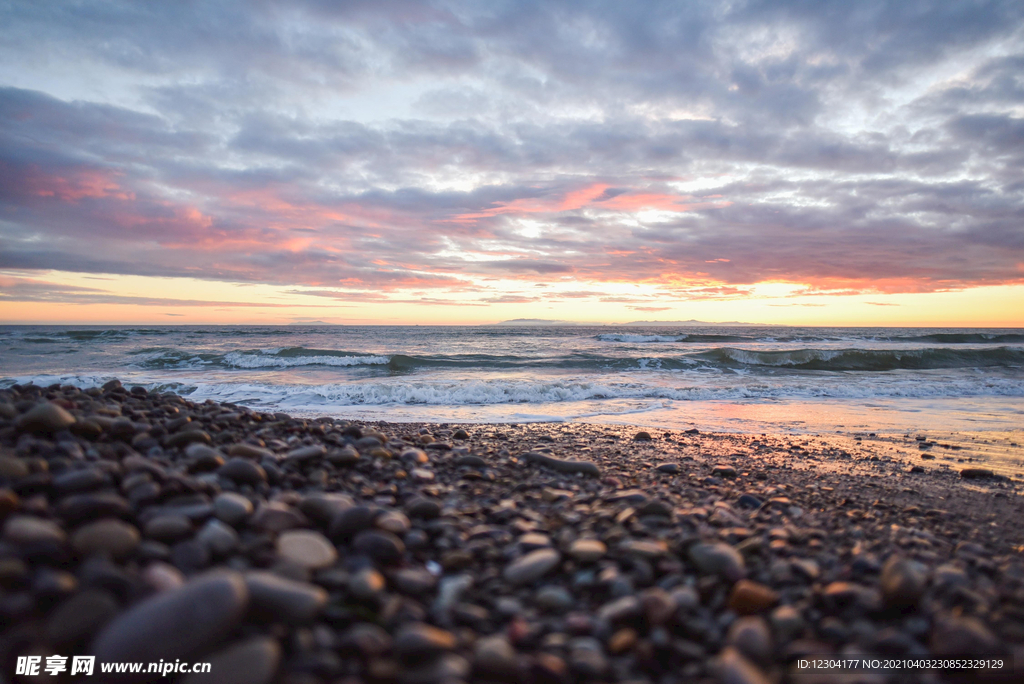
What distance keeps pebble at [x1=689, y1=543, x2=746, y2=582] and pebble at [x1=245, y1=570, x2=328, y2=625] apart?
1.51m

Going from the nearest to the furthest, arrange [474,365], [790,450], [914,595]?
1. [914,595]
2. [790,450]
3. [474,365]

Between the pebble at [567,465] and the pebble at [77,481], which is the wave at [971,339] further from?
the pebble at [77,481]

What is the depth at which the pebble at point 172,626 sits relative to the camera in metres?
1.28

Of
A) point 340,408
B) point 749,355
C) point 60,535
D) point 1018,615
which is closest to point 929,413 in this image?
point 1018,615

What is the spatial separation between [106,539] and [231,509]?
0.42 m

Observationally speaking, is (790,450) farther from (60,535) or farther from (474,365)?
(474,365)

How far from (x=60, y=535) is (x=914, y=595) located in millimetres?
3072

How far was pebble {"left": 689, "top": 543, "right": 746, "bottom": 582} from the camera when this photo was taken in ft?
6.47

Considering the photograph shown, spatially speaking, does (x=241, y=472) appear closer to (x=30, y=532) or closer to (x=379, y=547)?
(x=30, y=532)

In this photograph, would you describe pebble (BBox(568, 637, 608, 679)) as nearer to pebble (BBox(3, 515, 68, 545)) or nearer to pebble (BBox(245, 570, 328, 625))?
pebble (BBox(245, 570, 328, 625))

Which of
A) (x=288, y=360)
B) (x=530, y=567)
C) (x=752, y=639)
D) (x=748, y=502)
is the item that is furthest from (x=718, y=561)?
(x=288, y=360)

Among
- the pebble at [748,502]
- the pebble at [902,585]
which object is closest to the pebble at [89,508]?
the pebble at [902,585]

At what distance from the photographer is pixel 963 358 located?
21.1m

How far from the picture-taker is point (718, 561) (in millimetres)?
2012
